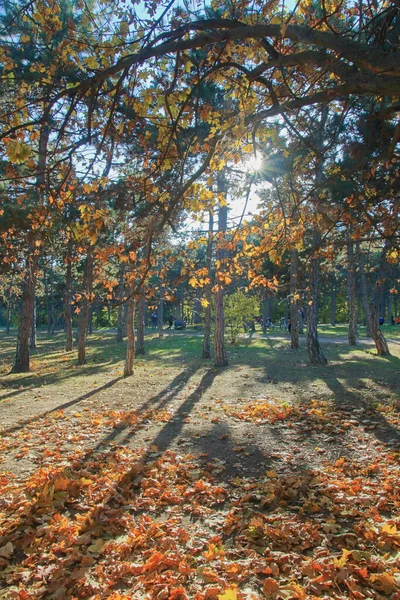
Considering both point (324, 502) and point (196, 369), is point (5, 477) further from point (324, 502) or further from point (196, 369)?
point (196, 369)

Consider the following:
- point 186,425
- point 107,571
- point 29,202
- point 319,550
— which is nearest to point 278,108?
point 319,550

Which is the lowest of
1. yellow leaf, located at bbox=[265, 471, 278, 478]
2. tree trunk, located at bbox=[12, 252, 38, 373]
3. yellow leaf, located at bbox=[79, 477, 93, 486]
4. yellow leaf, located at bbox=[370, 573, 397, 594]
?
yellow leaf, located at bbox=[265, 471, 278, 478]

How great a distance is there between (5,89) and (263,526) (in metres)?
7.19

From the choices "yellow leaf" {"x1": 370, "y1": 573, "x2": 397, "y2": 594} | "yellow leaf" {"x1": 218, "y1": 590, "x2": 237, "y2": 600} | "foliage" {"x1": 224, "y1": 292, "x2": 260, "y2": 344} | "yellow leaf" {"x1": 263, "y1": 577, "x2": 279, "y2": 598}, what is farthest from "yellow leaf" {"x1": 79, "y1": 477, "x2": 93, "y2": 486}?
"foliage" {"x1": 224, "y1": 292, "x2": 260, "y2": 344}

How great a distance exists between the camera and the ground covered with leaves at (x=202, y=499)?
98.3 inches

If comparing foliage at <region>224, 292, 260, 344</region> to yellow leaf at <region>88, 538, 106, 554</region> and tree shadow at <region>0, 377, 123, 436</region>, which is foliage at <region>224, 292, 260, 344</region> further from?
yellow leaf at <region>88, 538, 106, 554</region>

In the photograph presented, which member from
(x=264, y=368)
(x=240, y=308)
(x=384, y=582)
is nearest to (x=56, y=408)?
(x=384, y=582)

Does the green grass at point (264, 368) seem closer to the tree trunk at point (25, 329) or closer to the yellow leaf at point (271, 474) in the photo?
the tree trunk at point (25, 329)

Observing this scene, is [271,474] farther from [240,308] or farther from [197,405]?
[240,308]

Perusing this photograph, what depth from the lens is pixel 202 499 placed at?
12.1 feet

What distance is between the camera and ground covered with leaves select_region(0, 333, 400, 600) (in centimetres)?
250

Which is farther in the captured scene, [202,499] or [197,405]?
[197,405]

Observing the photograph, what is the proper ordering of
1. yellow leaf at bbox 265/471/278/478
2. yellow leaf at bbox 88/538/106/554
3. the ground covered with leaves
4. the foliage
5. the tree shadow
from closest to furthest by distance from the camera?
the ground covered with leaves < yellow leaf at bbox 88/538/106/554 < yellow leaf at bbox 265/471/278/478 < the tree shadow < the foliage

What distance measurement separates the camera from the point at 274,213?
5.36 m
